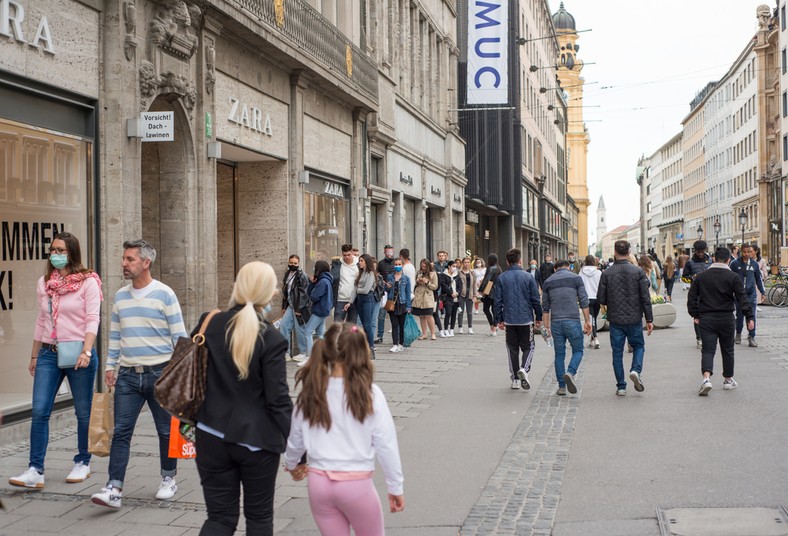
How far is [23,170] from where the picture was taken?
30.6 feet

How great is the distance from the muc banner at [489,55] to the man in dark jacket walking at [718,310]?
22.5 m

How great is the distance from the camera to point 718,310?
1163 centimetres

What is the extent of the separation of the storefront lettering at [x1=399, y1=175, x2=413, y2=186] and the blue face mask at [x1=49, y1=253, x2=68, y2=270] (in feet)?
67.0

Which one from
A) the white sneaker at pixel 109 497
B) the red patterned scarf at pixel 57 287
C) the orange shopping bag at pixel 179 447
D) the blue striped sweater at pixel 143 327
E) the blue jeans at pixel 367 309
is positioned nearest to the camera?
the orange shopping bag at pixel 179 447

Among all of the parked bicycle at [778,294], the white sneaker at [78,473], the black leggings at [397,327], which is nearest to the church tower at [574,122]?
the parked bicycle at [778,294]

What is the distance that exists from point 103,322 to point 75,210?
1187 millimetres

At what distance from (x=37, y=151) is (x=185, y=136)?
11.2 feet

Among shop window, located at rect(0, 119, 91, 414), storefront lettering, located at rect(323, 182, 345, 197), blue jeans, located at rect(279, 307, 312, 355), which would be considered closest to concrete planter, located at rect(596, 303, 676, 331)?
storefront lettering, located at rect(323, 182, 345, 197)

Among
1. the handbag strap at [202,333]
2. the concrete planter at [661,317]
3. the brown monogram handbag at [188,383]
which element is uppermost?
the handbag strap at [202,333]

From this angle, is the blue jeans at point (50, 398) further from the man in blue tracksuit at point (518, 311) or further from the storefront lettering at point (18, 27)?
the man in blue tracksuit at point (518, 311)

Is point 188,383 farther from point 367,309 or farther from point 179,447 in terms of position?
point 367,309

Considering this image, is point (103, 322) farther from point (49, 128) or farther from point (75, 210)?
point (49, 128)

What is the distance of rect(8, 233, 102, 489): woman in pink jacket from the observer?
702 cm

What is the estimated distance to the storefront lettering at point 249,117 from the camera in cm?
1449
